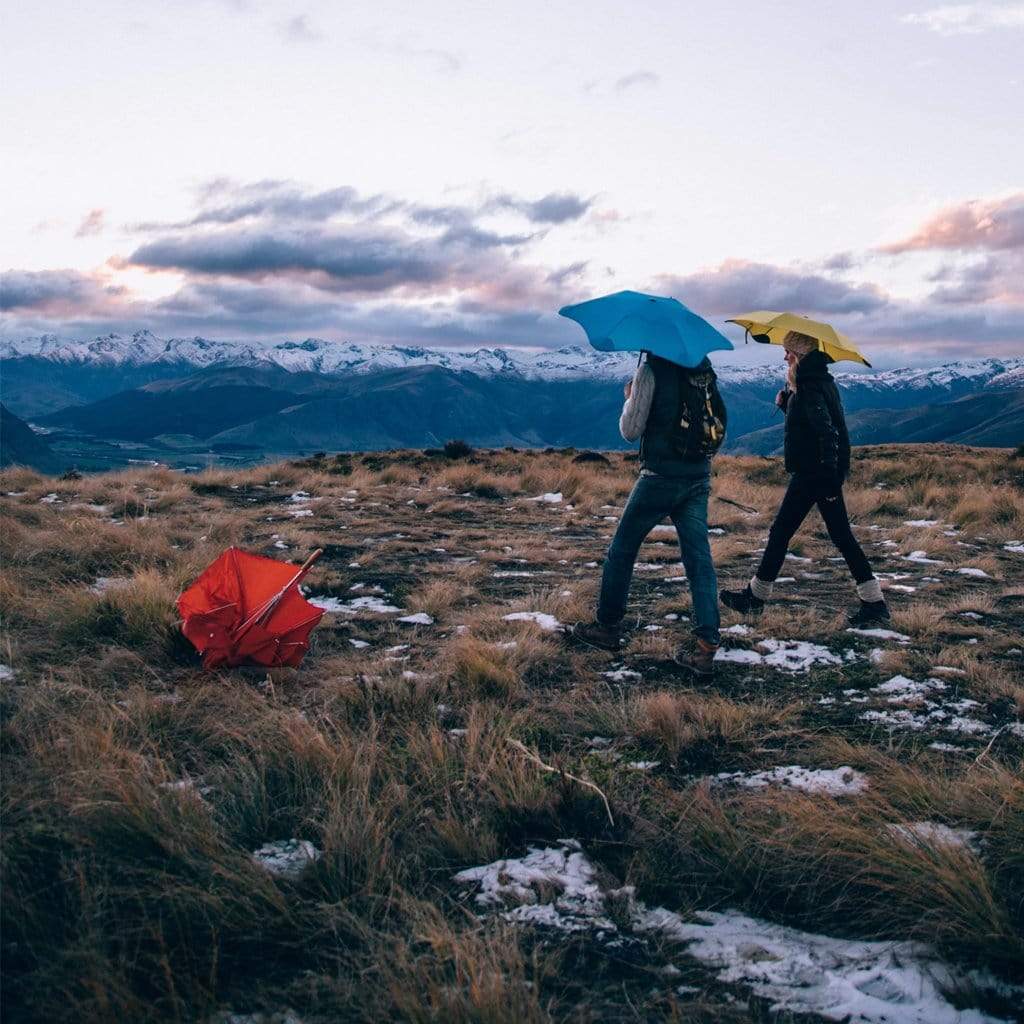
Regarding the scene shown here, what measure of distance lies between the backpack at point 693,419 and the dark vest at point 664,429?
0.03m

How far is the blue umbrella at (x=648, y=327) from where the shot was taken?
16.5 ft

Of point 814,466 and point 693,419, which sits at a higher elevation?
point 693,419

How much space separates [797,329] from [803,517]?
1.64 meters

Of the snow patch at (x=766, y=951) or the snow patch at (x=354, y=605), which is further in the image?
the snow patch at (x=354, y=605)

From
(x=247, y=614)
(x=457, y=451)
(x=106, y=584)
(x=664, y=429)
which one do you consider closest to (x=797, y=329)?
(x=664, y=429)

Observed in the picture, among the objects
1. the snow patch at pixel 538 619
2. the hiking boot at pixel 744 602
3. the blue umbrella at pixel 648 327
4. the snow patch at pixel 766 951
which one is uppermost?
the blue umbrella at pixel 648 327

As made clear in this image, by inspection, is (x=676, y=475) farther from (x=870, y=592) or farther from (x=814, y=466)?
(x=870, y=592)

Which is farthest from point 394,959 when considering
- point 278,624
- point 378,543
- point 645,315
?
point 378,543

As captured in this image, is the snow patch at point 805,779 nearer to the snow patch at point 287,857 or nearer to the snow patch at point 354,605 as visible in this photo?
the snow patch at point 287,857

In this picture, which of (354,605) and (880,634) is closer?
(880,634)

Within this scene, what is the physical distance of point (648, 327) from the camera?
5.18 metres

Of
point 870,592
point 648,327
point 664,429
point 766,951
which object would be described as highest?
point 648,327

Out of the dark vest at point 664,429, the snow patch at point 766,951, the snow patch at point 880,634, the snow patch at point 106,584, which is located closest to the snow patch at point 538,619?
the dark vest at point 664,429

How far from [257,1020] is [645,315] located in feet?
14.9
